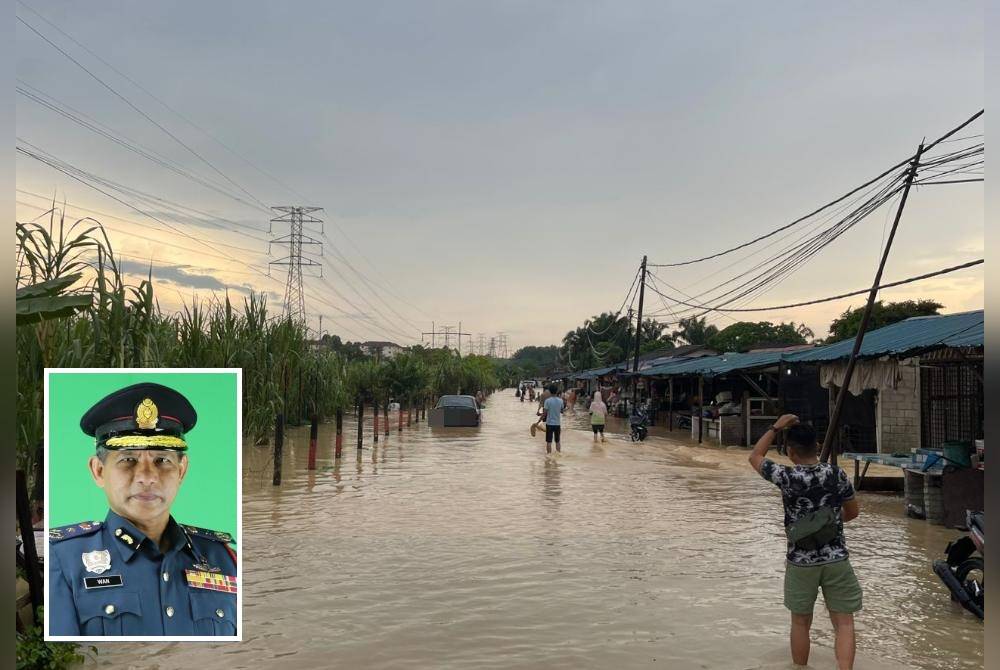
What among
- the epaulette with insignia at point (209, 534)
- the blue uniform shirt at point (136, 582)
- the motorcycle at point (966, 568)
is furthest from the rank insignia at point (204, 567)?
the motorcycle at point (966, 568)

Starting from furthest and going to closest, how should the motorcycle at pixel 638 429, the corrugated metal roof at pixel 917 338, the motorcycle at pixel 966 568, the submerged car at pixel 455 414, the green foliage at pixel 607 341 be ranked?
the green foliage at pixel 607 341 → the submerged car at pixel 455 414 → the motorcycle at pixel 638 429 → the corrugated metal roof at pixel 917 338 → the motorcycle at pixel 966 568

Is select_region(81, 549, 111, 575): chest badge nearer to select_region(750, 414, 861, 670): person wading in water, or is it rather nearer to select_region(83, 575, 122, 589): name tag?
select_region(83, 575, 122, 589): name tag

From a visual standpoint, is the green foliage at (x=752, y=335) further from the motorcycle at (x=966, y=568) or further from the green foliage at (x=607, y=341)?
the motorcycle at (x=966, y=568)

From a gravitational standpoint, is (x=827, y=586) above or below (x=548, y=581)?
above

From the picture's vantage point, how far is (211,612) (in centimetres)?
307

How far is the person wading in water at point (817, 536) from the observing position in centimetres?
527

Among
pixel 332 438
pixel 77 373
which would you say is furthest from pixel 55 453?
pixel 332 438

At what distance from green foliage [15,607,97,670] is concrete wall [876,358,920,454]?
1876cm

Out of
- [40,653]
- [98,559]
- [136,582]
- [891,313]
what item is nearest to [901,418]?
[40,653]

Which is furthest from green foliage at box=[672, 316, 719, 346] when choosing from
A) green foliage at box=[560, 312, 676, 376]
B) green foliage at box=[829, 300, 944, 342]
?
green foliage at box=[829, 300, 944, 342]

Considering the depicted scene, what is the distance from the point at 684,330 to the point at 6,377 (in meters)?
99.8

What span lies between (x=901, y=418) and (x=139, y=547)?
792 inches

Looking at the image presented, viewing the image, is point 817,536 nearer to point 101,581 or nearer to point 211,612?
point 211,612

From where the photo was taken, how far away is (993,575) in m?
3.28
